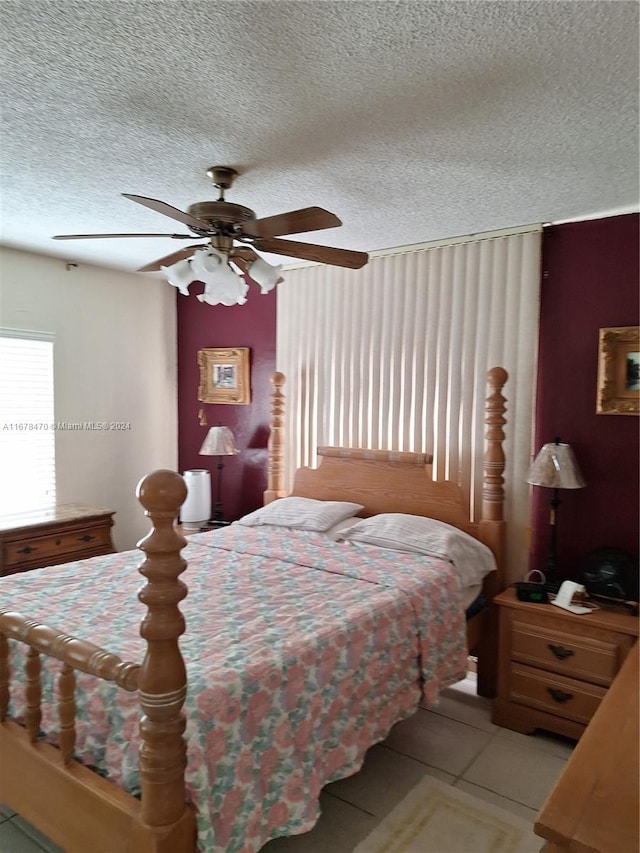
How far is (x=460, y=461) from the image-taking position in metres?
3.39

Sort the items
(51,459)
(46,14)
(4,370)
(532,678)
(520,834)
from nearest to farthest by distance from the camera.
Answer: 1. (46,14)
2. (520,834)
3. (532,678)
4. (4,370)
5. (51,459)

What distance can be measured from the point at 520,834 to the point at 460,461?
5.99 ft

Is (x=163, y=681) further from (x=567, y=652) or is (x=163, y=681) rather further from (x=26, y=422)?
(x=26, y=422)

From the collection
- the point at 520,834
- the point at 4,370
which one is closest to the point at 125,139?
the point at 4,370

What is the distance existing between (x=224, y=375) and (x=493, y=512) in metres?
2.34

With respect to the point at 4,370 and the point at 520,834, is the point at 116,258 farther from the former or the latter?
the point at 520,834

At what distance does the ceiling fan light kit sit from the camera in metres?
2.00

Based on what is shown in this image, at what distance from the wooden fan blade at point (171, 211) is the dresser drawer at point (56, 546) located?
2296 mm

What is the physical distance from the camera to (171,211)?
1912 mm

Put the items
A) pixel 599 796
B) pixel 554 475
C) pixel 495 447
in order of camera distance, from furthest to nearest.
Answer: pixel 495 447
pixel 554 475
pixel 599 796

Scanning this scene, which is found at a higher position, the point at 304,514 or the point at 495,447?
the point at 495,447

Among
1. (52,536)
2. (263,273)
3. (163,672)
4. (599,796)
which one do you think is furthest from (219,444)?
(599,796)

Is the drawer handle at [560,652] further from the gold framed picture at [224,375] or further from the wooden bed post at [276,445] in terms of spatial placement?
the gold framed picture at [224,375]

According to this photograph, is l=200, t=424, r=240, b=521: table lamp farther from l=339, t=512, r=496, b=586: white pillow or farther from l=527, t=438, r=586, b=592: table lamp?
l=527, t=438, r=586, b=592: table lamp
